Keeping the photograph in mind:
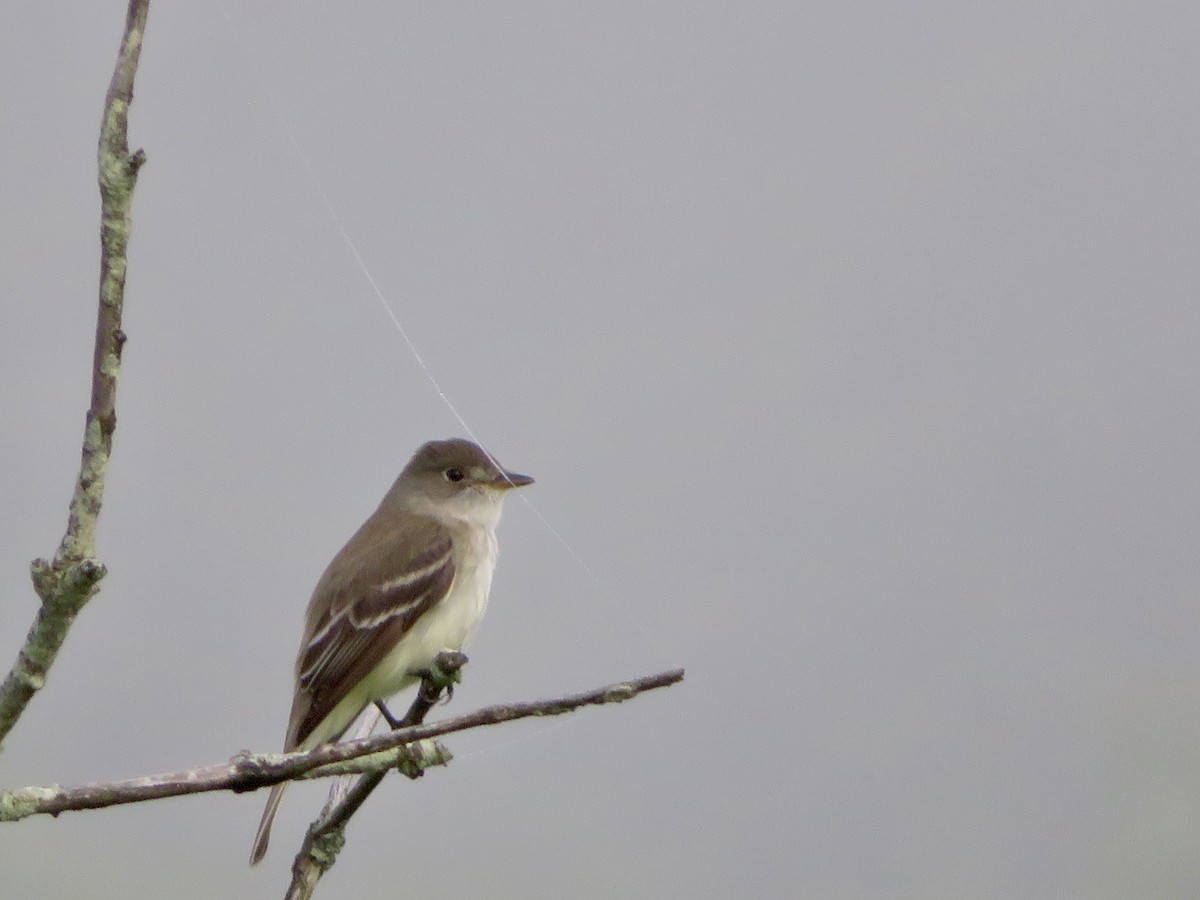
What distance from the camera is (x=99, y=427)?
151 cm

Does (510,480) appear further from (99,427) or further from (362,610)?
(99,427)

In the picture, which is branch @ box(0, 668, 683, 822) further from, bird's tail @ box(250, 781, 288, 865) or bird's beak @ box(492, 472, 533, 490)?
bird's beak @ box(492, 472, 533, 490)

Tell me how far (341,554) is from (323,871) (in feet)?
5.97

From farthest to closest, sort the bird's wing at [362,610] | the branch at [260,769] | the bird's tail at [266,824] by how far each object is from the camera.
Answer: the bird's wing at [362,610]
the bird's tail at [266,824]
the branch at [260,769]

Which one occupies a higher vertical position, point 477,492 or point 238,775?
point 477,492

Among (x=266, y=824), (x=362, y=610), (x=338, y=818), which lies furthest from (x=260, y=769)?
(x=362, y=610)

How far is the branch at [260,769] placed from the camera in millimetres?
1438

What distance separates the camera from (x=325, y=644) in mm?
3988

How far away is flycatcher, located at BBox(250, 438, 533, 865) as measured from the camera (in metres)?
3.91

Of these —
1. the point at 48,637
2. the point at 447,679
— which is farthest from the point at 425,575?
the point at 48,637

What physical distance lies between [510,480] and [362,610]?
2.28 feet

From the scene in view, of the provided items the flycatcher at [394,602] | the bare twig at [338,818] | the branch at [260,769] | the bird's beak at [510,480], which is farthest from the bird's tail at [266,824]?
the branch at [260,769]

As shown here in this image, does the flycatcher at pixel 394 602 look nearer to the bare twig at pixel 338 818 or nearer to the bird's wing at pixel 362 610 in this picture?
the bird's wing at pixel 362 610

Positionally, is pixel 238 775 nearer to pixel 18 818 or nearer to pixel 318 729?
pixel 18 818
